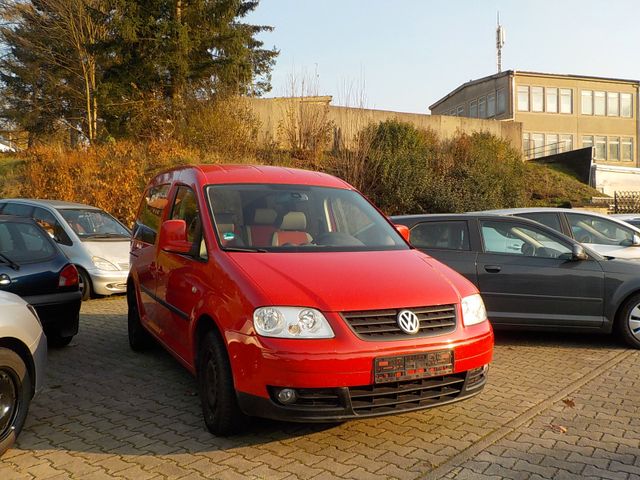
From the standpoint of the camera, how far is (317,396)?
3500 mm

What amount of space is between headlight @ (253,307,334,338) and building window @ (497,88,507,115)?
44904mm

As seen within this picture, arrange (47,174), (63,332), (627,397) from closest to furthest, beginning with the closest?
(627,397)
(63,332)
(47,174)

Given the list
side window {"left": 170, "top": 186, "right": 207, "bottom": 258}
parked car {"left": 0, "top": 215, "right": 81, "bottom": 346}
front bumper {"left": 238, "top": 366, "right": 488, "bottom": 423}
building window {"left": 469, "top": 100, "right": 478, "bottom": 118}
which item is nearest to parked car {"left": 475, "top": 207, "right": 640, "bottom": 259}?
side window {"left": 170, "top": 186, "right": 207, "bottom": 258}

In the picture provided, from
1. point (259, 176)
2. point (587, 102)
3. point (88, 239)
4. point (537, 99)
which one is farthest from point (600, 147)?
point (259, 176)

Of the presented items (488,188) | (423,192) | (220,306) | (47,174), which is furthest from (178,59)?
(220,306)

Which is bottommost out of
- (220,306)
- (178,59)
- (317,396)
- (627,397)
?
(627,397)

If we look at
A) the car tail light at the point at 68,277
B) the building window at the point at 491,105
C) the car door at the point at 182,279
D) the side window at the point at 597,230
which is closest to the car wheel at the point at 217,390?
the car door at the point at 182,279

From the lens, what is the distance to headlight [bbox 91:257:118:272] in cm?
998

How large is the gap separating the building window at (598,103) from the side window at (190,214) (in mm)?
49012

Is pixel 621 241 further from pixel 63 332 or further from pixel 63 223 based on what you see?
pixel 63 223

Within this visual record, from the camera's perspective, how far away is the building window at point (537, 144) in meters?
45.7

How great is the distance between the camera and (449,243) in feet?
23.9

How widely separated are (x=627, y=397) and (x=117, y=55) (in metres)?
21.1

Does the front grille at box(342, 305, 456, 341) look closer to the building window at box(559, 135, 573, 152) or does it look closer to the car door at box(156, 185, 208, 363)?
the car door at box(156, 185, 208, 363)
